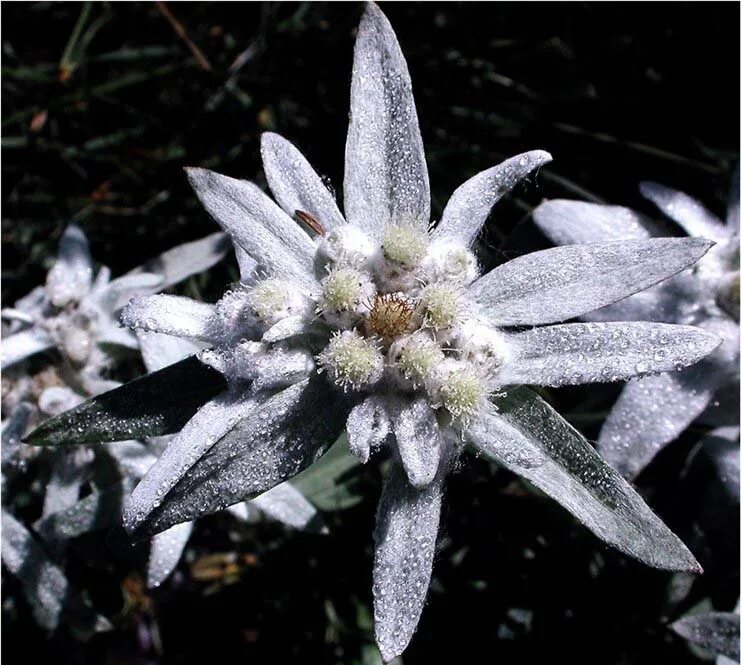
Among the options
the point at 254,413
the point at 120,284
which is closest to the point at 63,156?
the point at 120,284

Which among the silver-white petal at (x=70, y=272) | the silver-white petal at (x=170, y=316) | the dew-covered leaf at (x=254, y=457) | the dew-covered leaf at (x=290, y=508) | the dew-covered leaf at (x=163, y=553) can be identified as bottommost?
the dew-covered leaf at (x=163, y=553)

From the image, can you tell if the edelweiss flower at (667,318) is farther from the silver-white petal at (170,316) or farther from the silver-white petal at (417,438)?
the silver-white petal at (170,316)

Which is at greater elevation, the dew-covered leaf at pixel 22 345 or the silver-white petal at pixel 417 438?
the silver-white petal at pixel 417 438

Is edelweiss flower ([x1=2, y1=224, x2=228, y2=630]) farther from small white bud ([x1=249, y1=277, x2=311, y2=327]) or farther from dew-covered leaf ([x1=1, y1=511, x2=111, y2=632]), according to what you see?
small white bud ([x1=249, y1=277, x2=311, y2=327])

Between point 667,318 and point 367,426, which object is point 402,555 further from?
point 667,318

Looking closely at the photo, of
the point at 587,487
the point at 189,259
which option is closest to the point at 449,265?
the point at 587,487

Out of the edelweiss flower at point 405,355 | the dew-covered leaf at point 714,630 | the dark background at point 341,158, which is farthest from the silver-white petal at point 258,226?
the dew-covered leaf at point 714,630

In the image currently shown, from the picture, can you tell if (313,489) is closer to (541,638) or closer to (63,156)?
(541,638)
